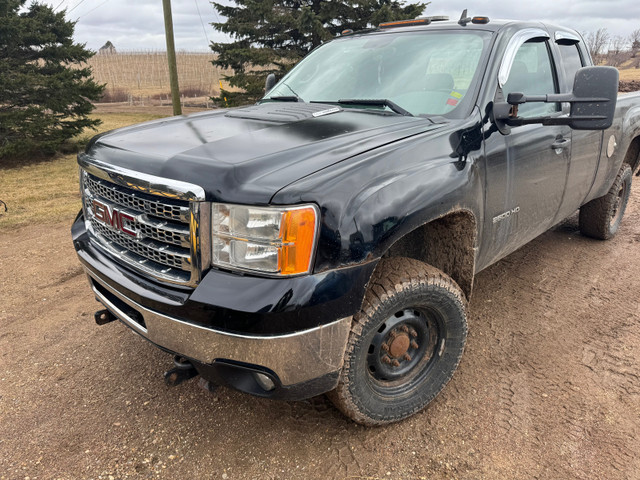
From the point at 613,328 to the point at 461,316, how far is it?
61.7 inches

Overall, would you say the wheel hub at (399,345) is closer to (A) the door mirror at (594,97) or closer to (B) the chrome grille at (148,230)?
(B) the chrome grille at (148,230)

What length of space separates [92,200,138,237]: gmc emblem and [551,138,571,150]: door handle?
8.55 feet

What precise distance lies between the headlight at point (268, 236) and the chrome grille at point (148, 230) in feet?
0.42

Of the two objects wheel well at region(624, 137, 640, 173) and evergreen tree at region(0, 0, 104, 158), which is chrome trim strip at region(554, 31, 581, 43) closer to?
wheel well at region(624, 137, 640, 173)

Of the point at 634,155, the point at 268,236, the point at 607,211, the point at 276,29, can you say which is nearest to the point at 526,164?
the point at 268,236

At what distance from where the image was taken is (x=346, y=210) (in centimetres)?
186

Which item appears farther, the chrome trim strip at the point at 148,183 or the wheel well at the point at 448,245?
the wheel well at the point at 448,245

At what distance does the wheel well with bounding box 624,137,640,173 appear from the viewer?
4.80 meters

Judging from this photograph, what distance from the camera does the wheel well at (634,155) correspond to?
480 centimetres

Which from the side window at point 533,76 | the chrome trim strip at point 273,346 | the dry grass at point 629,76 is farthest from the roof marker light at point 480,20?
the dry grass at point 629,76

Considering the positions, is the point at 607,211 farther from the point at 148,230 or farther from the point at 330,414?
the point at 148,230

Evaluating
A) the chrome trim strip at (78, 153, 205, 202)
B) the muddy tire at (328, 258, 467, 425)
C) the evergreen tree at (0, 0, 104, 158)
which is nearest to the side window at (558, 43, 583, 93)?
the muddy tire at (328, 258, 467, 425)

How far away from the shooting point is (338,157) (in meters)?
2.01

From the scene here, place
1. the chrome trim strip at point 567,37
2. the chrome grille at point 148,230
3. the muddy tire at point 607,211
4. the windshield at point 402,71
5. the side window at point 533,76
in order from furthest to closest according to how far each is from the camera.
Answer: the muddy tire at point 607,211
the chrome trim strip at point 567,37
the side window at point 533,76
the windshield at point 402,71
the chrome grille at point 148,230
